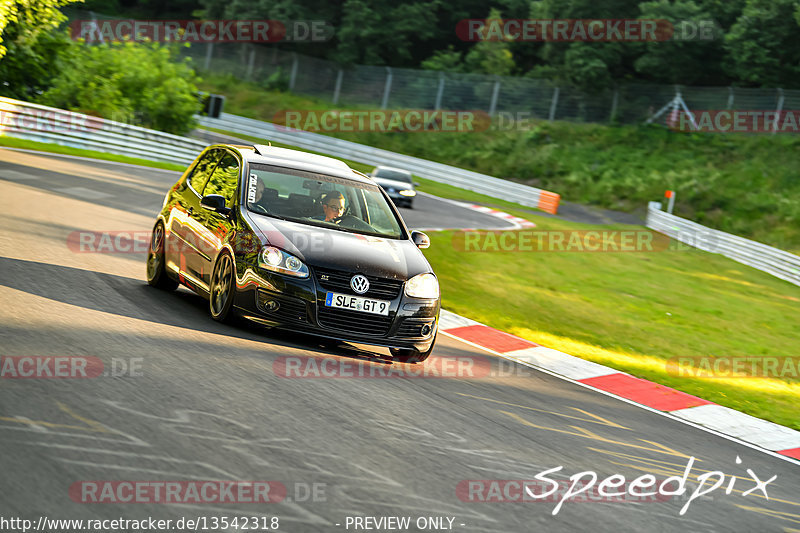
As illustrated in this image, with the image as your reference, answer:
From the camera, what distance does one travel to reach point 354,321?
7586 mm

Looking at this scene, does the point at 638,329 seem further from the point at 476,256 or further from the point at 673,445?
the point at 673,445

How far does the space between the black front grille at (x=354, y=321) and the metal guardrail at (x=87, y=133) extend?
2047 cm

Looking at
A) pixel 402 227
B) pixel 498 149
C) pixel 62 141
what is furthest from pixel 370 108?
pixel 402 227

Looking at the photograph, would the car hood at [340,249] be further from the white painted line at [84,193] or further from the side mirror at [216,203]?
the white painted line at [84,193]

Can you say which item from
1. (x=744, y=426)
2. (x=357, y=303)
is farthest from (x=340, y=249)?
(x=744, y=426)

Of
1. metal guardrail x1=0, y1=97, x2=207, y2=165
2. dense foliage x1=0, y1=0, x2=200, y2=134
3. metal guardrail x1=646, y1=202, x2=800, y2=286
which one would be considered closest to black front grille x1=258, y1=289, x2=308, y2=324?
metal guardrail x1=0, y1=97, x2=207, y2=165

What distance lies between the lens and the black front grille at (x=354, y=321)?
24.6 feet

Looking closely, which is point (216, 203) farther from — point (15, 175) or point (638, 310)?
point (15, 175)

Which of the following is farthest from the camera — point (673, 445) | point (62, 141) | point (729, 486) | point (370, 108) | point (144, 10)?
point (144, 10)

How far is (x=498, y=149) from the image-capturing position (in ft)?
157

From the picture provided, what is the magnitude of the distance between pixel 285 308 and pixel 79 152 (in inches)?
815

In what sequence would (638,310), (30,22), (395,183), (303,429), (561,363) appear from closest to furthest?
(303,429) < (561,363) < (638,310) < (395,183) < (30,22)

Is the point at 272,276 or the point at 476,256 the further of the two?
the point at 476,256

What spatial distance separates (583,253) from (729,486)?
17.6 metres
